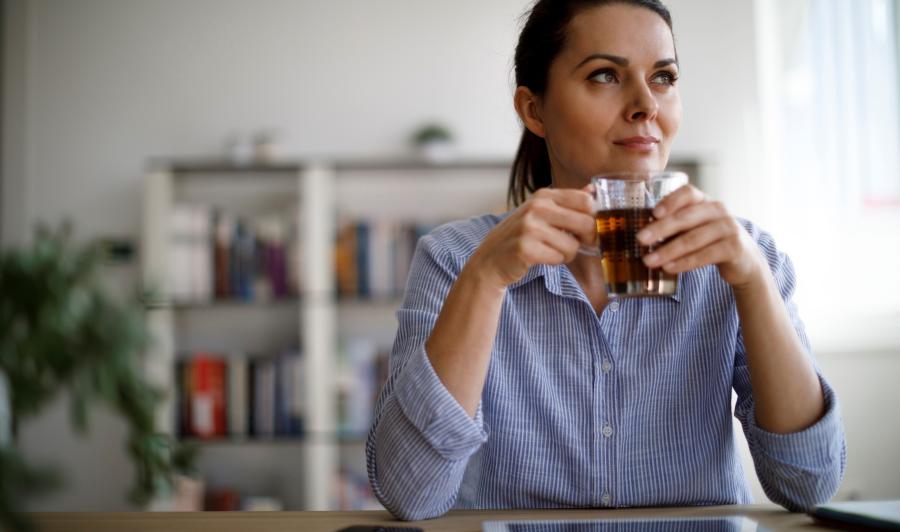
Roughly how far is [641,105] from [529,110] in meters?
0.34

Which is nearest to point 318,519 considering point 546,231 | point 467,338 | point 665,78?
point 467,338

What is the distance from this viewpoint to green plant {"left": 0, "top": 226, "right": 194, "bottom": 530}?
1594mm

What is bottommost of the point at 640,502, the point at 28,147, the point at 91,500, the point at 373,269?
the point at 91,500

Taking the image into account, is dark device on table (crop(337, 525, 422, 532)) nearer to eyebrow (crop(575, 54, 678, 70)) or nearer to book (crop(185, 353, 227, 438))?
eyebrow (crop(575, 54, 678, 70))

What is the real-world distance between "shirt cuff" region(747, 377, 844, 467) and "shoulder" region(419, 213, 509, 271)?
0.53m

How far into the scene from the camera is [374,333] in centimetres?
410

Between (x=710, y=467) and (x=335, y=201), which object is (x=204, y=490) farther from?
(x=710, y=467)

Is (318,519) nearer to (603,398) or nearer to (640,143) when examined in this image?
(603,398)

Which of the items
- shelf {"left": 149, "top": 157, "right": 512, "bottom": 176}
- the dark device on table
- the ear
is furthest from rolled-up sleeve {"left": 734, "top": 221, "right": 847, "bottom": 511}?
shelf {"left": 149, "top": 157, "right": 512, "bottom": 176}

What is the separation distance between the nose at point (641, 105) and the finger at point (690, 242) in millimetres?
351

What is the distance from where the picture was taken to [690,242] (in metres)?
1.00

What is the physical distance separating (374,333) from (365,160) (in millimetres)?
845

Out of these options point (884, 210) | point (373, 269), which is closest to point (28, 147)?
point (373, 269)

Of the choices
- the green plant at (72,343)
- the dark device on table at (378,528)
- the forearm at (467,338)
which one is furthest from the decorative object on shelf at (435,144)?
the dark device on table at (378,528)
